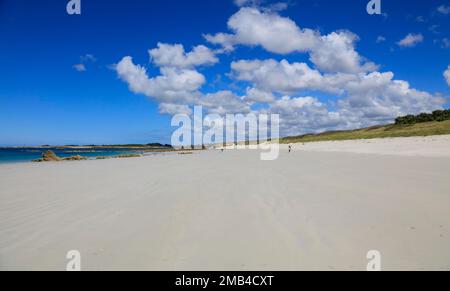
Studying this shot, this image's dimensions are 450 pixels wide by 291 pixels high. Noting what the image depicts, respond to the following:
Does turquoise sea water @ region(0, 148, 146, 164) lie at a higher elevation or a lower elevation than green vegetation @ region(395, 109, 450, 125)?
lower

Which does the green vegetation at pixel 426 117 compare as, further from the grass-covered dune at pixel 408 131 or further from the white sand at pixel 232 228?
the white sand at pixel 232 228

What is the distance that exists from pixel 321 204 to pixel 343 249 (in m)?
3.04

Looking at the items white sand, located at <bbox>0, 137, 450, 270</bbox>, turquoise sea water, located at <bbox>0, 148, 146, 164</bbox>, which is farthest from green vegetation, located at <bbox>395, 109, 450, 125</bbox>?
white sand, located at <bbox>0, 137, 450, 270</bbox>

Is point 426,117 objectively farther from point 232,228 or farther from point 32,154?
point 32,154

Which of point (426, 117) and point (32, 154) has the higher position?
point (426, 117)

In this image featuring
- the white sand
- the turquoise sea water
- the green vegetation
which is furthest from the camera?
the green vegetation

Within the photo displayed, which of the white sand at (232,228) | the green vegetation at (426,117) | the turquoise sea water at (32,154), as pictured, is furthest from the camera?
the green vegetation at (426,117)

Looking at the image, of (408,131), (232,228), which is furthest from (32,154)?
(408,131)

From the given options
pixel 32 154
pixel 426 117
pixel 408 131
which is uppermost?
pixel 426 117

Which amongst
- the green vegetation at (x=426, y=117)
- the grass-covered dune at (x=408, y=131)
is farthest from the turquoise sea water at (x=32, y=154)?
the green vegetation at (x=426, y=117)

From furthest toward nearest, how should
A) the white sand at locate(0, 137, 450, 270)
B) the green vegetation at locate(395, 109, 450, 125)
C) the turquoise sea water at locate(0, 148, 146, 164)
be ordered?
the green vegetation at locate(395, 109, 450, 125)
the turquoise sea water at locate(0, 148, 146, 164)
the white sand at locate(0, 137, 450, 270)

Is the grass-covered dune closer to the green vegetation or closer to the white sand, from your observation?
the green vegetation
